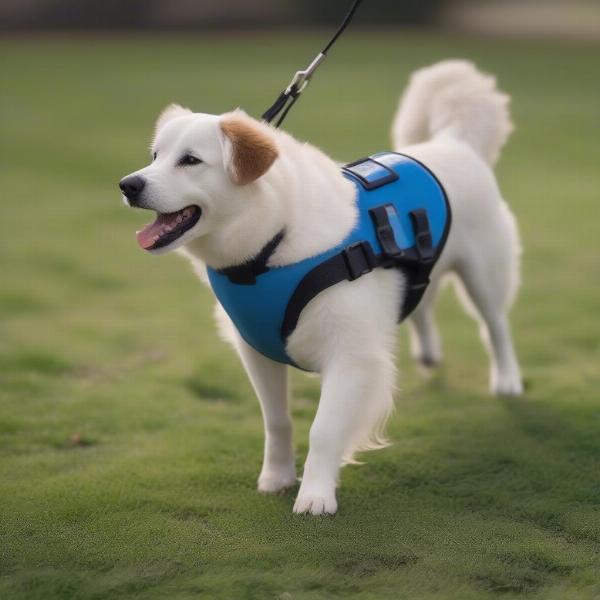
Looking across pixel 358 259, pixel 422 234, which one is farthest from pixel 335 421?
pixel 422 234

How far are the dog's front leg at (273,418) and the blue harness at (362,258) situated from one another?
0.16 m

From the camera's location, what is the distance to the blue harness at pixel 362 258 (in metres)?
3.44

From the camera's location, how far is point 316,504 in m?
3.49

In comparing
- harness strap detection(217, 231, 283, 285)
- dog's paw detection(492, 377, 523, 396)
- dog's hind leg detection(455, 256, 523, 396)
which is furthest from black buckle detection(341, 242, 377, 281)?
dog's paw detection(492, 377, 523, 396)

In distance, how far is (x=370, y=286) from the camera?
3.62m

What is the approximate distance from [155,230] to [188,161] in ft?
0.83

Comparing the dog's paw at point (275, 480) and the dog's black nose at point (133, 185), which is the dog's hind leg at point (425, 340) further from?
the dog's black nose at point (133, 185)

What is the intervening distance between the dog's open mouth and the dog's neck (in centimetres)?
10

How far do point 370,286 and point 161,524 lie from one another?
1.11 m

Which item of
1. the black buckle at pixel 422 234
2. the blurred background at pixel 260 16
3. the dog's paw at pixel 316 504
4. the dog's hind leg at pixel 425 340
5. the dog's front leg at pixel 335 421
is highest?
the black buckle at pixel 422 234

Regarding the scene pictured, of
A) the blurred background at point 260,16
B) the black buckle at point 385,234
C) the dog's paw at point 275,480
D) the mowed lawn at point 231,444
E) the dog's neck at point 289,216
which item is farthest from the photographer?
the blurred background at point 260,16

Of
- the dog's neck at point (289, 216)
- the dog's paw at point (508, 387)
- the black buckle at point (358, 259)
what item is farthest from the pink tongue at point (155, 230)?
the dog's paw at point (508, 387)

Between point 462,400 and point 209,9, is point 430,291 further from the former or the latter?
point 209,9

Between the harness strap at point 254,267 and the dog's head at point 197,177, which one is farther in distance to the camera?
the harness strap at point 254,267
